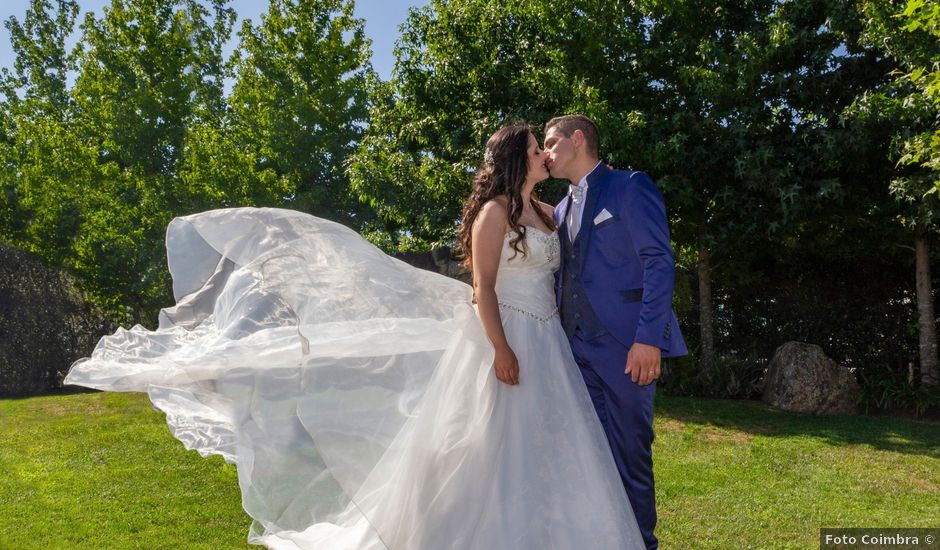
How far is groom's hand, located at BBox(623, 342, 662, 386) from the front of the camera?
371 cm

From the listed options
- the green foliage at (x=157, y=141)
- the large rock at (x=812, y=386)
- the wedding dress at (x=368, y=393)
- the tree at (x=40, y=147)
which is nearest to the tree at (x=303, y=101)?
the green foliage at (x=157, y=141)

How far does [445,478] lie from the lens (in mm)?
3590

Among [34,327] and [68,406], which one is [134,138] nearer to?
[34,327]

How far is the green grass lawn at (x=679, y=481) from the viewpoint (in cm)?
523

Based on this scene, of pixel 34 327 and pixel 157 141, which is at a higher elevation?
pixel 157 141

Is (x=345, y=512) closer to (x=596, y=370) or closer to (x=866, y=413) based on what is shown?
(x=596, y=370)

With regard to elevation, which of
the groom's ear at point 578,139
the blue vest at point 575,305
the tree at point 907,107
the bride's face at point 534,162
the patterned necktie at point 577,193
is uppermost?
the tree at point 907,107

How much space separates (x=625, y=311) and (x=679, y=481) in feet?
11.0

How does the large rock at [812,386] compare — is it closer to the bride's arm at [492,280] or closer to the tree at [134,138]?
the bride's arm at [492,280]

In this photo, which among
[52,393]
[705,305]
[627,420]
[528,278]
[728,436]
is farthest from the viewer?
[52,393]

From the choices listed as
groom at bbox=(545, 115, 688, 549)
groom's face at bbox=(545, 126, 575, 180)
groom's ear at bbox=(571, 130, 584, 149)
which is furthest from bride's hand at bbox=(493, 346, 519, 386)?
groom's ear at bbox=(571, 130, 584, 149)

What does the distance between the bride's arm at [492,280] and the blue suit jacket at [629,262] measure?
504 mm

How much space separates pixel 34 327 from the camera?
1496cm

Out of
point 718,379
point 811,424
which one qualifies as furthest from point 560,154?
point 718,379
